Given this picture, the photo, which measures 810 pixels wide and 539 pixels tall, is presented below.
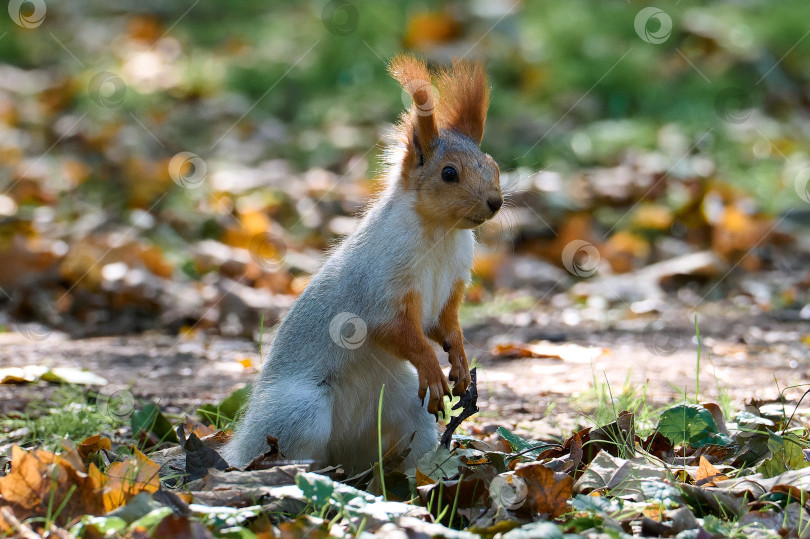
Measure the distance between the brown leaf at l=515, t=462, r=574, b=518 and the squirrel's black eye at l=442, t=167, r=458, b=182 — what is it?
897 millimetres

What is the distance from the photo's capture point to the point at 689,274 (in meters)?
5.51

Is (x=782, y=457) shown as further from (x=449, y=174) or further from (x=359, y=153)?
(x=359, y=153)

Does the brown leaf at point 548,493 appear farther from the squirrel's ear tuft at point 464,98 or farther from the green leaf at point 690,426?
the squirrel's ear tuft at point 464,98

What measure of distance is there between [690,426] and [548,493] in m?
0.67

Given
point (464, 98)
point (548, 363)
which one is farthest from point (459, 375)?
point (548, 363)

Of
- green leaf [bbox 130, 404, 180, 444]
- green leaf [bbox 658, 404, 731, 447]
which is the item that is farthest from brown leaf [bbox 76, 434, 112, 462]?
green leaf [bbox 658, 404, 731, 447]

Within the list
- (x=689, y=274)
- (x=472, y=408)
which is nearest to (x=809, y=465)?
(x=472, y=408)

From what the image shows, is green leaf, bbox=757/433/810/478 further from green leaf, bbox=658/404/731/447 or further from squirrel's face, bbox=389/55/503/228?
squirrel's face, bbox=389/55/503/228

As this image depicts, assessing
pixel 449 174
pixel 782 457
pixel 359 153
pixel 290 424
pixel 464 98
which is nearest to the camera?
pixel 782 457

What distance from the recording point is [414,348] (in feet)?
8.41

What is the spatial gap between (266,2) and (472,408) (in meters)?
8.54

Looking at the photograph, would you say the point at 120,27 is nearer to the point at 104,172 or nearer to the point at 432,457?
the point at 104,172

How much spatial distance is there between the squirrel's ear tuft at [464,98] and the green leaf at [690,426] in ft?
3.32

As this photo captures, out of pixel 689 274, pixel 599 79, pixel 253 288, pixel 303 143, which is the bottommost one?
pixel 253 288
